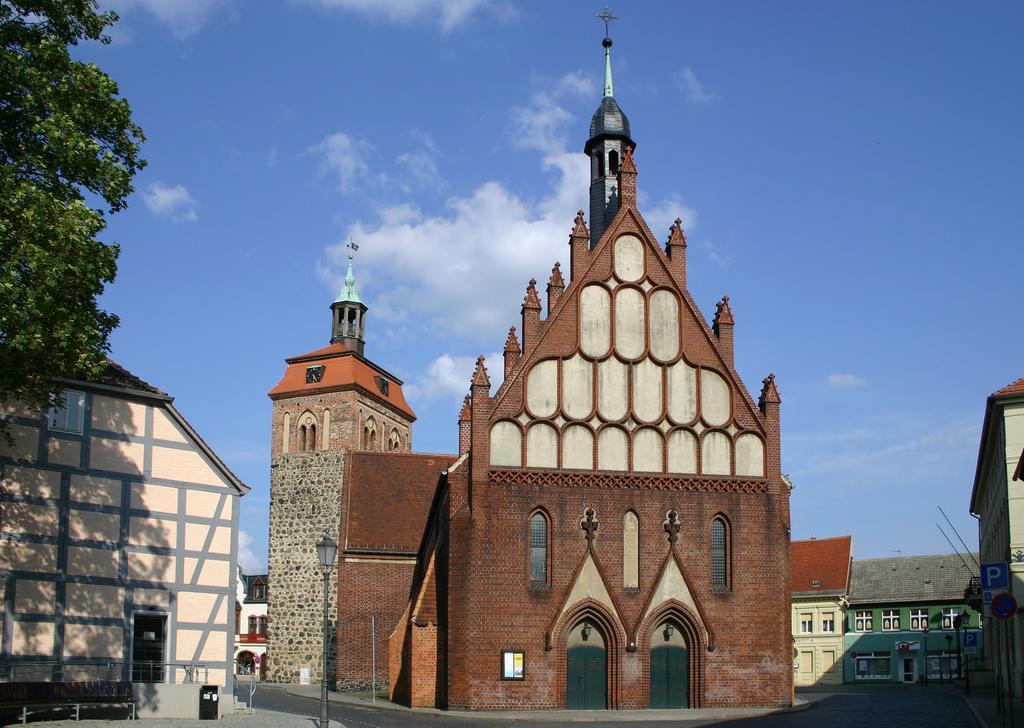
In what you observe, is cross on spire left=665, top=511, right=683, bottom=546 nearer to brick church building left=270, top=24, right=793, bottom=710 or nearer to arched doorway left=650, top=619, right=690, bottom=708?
brick church building left=270, top=24, right=793, bottom=710

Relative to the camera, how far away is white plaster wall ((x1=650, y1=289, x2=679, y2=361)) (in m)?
35.2

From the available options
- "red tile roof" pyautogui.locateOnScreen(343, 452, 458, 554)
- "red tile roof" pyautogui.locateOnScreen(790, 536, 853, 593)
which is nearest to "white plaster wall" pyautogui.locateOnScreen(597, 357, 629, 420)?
"red tile roof" pyautogui.locateOnScreen(343, 452, 458, 554)

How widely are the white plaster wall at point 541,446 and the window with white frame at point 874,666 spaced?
147ft

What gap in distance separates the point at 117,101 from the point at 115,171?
127cm

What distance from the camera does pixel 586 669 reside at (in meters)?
33.2

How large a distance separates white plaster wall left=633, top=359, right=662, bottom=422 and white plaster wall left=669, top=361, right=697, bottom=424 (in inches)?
15.0

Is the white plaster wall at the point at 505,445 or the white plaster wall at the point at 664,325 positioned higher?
the white plaster wall at the point at 664,325

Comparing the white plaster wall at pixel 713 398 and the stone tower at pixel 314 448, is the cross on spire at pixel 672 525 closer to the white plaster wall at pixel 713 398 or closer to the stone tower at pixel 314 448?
the white plaster wall at pixel 713 398

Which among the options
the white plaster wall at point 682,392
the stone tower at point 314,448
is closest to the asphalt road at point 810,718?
the white plaster wall at point 682,392

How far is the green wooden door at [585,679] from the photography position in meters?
33.0

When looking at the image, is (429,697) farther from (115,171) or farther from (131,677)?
(115,171)

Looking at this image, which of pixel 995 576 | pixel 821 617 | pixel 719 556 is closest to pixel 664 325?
pixel 719 556

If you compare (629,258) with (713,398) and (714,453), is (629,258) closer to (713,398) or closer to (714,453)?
(713,398)

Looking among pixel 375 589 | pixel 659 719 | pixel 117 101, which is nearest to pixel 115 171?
pixel 117 101
